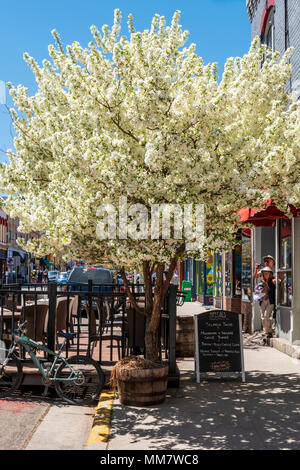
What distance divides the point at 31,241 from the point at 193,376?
3331 mm

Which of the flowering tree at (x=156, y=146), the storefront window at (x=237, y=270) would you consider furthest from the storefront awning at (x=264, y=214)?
the storefront window at (x=237, y=270)

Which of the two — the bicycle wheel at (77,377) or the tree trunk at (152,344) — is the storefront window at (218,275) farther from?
the bicycle wheel at (77,377)

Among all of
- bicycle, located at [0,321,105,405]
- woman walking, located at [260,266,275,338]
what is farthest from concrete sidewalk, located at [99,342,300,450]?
woman walking, located at [260,266,275,338]

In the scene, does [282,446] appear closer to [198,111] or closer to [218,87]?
[198,111]

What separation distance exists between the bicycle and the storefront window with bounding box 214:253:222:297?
12.6 m

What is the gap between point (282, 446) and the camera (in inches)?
203

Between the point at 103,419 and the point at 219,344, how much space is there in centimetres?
263

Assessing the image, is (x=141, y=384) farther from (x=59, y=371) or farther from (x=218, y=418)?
(x=59, y=371)

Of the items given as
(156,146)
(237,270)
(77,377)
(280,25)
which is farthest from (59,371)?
(237,270)

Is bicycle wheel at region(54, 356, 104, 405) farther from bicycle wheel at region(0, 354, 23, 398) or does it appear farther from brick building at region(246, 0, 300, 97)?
brick building at region(246, 0, 300, 97)

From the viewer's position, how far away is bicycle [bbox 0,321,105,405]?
7305mm

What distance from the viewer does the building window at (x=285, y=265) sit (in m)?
11.3

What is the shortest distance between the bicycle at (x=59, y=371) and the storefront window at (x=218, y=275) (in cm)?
1258

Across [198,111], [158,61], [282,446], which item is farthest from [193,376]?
[158,61]
